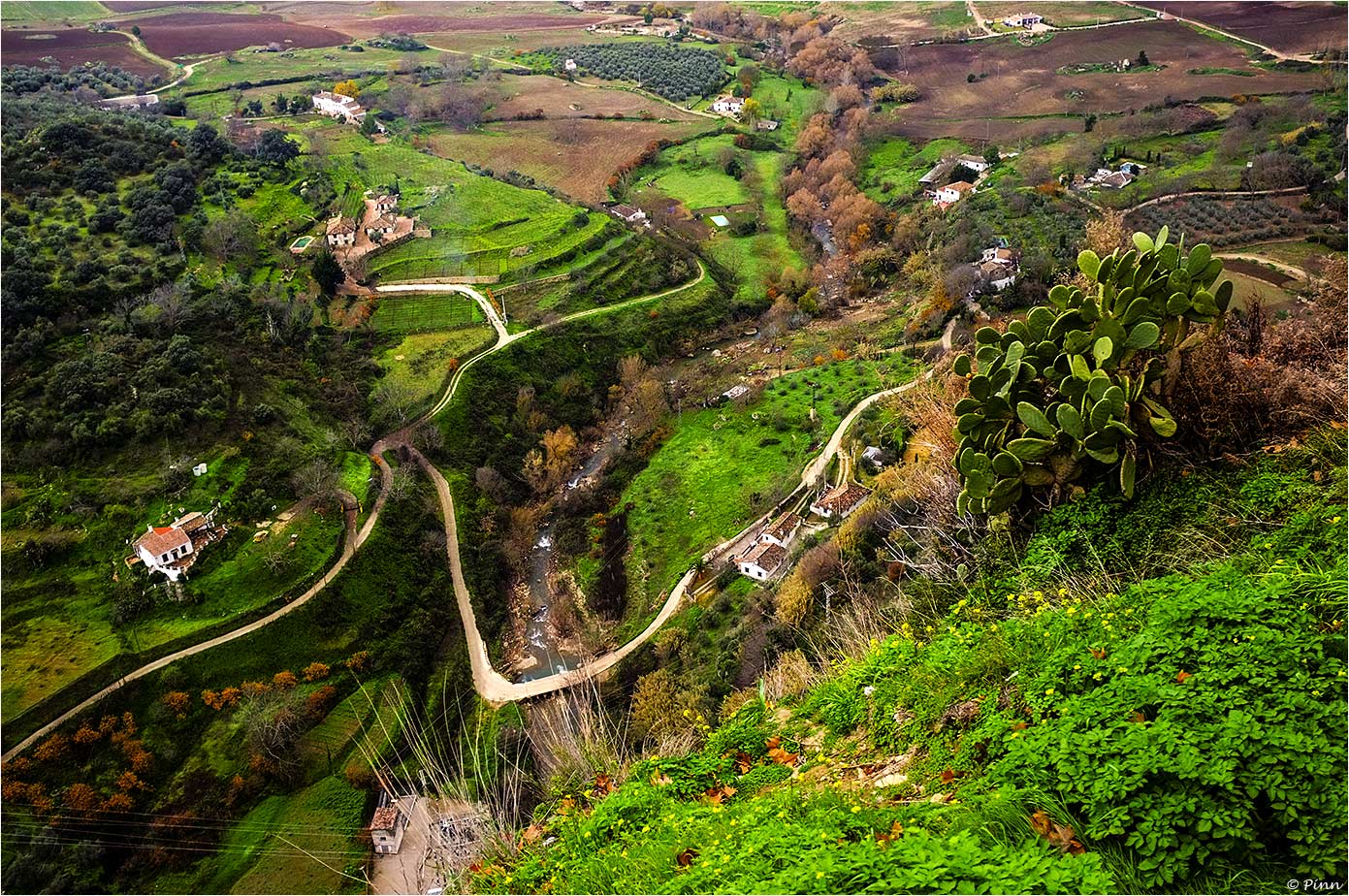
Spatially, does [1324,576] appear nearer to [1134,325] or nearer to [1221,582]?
[1221,582]

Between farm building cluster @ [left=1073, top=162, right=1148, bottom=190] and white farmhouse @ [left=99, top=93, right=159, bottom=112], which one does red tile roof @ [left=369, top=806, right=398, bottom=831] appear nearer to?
farm building cluster @ [left=1073, top=162, right=1148, bottom=190]

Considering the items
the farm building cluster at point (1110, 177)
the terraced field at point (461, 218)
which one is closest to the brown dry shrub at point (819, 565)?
the terraced field at point (461, 218)

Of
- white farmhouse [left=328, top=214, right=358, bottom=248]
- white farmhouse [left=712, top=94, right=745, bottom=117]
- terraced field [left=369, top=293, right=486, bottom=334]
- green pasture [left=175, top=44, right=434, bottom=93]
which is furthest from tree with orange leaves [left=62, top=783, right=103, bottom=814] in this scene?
green pasture [left=175, top=44, right=434, bottom=93]

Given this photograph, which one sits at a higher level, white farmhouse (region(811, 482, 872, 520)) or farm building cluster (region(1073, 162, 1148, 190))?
farm building cluster (region(1073, 162, 1148, 190))

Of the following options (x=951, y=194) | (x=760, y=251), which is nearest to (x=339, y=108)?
(x=760, y=251)

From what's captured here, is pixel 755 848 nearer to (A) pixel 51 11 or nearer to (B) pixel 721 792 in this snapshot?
(B) pixel 721 792

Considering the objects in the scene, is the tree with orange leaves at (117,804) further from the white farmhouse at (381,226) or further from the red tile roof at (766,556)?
the white farmhouse at (381,226)
